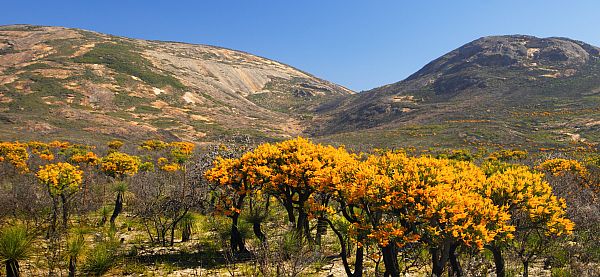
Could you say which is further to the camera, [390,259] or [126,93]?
[126,93]

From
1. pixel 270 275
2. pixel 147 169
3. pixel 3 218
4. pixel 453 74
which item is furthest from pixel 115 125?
pixel 453 74

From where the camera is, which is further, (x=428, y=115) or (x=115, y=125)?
(x=428, y=115)

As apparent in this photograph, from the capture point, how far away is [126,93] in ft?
280

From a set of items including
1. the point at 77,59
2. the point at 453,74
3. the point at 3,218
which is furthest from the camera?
the point at 453,74

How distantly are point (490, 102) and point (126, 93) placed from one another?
273 feet

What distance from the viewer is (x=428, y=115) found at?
8062cm

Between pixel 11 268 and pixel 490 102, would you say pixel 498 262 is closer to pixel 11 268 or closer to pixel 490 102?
pixel 11 268

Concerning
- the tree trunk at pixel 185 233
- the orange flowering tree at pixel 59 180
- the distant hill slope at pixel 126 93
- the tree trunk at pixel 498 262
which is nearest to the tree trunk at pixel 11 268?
the orange flowering tree at pixel 59 180

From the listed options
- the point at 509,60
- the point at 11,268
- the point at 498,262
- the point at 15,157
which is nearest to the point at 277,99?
the point at 509,60

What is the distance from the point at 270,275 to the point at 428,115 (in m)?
78.7

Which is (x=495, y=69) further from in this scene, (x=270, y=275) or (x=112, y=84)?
(x=270, y=275)

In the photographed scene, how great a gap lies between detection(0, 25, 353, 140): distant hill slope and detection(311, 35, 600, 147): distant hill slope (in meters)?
20.6

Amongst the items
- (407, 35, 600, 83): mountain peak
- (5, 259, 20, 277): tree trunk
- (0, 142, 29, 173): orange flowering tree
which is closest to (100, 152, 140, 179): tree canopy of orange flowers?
(0, 142, 29, 173): orange flowering tree

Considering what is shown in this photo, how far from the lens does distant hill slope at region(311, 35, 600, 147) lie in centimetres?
5631
